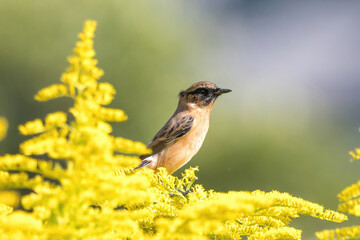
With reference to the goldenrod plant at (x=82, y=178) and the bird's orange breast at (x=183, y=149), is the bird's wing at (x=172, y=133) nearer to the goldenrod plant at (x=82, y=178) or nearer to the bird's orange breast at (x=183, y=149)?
the bird's orange breast at (x=183, y=149)

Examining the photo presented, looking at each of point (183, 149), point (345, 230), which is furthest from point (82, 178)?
point (183, 149)

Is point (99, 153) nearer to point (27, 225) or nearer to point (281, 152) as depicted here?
point (27, 225)

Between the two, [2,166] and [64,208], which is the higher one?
[2,166]

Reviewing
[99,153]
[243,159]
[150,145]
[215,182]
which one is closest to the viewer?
[99,153]

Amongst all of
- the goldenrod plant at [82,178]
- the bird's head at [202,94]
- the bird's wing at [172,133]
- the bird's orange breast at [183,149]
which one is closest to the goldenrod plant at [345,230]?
the goldenrod plant at [82,178]

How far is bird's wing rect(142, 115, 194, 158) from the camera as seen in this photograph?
5.59 meters

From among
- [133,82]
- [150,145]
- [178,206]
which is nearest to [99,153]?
[178,206]

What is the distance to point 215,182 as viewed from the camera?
10961mm

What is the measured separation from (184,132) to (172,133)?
0.13 metres

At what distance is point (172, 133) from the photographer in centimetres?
564

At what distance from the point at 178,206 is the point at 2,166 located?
1174mm

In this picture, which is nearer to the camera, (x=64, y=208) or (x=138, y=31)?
(x=64, y=208)

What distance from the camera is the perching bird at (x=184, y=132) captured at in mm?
5422

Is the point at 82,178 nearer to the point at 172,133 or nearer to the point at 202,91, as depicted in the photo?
the point at 172,133
